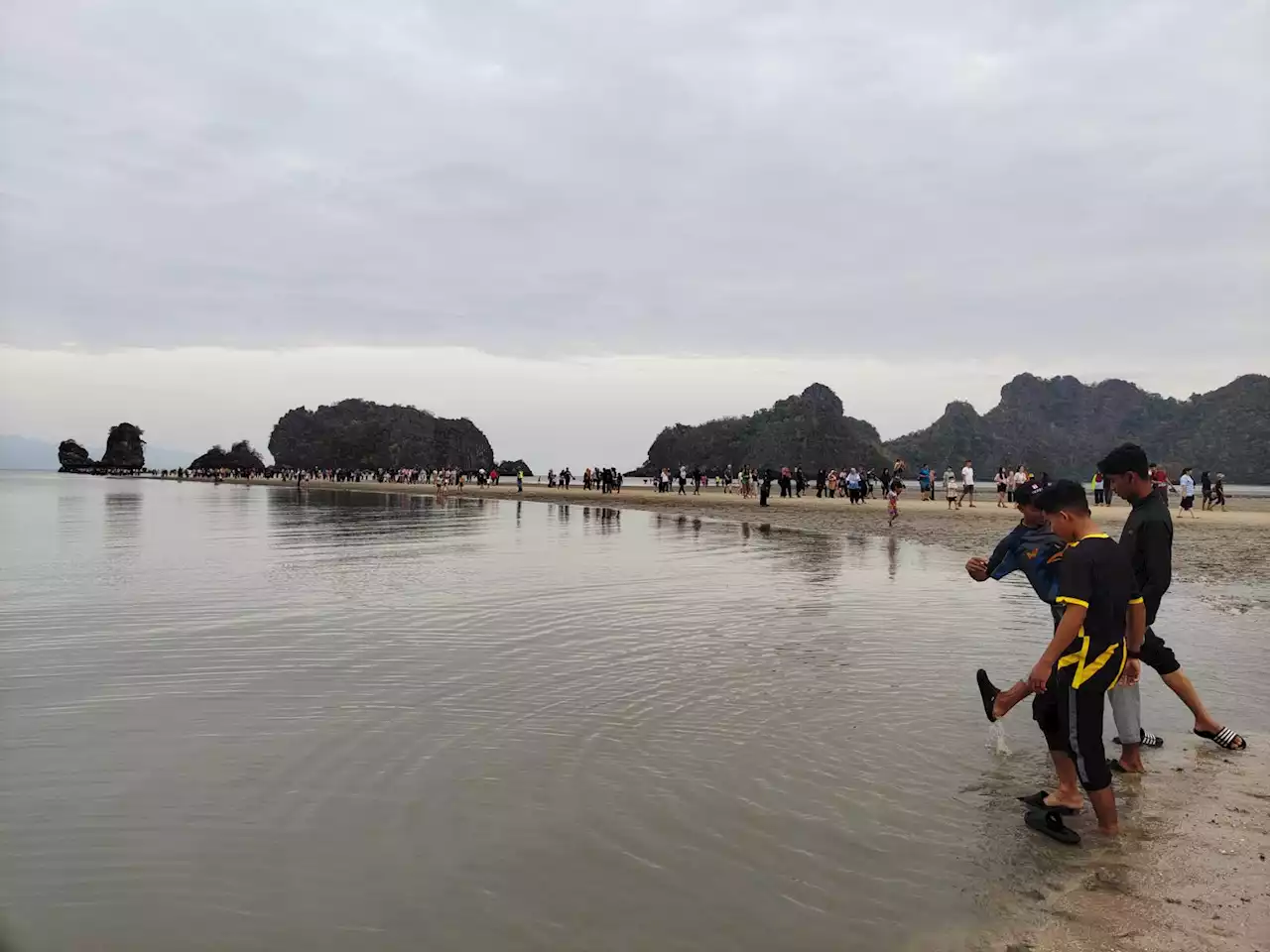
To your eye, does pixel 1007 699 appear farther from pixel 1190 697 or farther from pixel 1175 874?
pixel 1190 697

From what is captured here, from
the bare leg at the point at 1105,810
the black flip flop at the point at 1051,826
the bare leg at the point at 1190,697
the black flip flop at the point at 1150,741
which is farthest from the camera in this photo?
the black flip flop at the point at 1150,741

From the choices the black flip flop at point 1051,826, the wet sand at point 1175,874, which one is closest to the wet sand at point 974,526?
the wet sand at point 1175,874

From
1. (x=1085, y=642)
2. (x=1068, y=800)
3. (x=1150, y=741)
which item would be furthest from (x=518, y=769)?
(x=1150, y=741)

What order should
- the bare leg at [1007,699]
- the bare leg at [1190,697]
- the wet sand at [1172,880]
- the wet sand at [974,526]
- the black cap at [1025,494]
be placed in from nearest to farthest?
the wet sand at [1172,880] < the bare leg at [1007,699] < the black cap at [1025,494] < the bare leg at [1190,697] < the wet sand at [974,526]

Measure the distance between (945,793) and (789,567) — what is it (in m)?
13.1

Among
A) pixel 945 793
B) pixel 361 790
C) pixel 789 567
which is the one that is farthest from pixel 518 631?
pixel 789 567

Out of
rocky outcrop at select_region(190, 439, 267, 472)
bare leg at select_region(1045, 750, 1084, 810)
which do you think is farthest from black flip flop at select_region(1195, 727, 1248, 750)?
rocky outcrop at select_region(190, 439, 267, 472)

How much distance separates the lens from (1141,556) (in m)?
5.99

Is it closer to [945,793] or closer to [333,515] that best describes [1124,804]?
[945,793]

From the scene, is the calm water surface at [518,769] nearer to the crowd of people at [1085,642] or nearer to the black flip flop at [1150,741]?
the crowd of people at [1085,642]

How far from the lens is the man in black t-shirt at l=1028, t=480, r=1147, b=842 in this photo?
4.73 m

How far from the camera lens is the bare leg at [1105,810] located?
471 cm

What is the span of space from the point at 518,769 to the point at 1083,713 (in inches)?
146

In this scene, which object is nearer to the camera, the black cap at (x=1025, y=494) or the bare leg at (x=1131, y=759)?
the bare leg at (x=1131, y=759)
